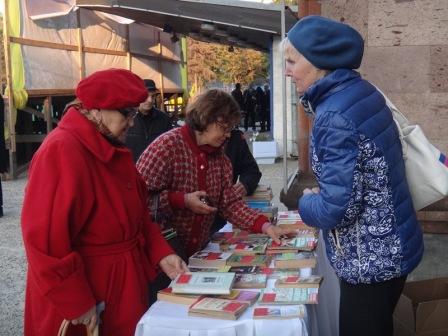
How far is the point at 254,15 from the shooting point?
A: 37.2 feet

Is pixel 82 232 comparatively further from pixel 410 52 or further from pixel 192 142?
pixel 410 52

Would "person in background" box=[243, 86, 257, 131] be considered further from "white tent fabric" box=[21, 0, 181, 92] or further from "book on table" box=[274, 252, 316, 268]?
"book on table" box=[274, 252, 316, 268]

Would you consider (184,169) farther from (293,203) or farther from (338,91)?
(293,203)

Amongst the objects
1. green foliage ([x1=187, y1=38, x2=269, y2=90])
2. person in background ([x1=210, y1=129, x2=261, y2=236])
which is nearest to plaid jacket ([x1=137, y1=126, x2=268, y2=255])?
person in background ([x1=210, y1=129, x2=261, y2=236])

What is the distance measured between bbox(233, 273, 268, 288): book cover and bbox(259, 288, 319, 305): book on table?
0.19 ft

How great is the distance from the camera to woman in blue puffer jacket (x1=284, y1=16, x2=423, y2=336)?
202 centimetres

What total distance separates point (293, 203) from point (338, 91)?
3.51 metres

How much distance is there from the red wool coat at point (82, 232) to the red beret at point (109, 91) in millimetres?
85

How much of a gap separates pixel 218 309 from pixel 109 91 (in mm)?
913

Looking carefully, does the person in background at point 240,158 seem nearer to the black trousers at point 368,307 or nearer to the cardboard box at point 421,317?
the cardboard box at point 421,317

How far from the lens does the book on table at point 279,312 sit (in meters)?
2.08

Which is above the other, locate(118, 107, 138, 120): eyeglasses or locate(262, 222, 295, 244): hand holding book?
locate(118, 107, 138, 120): eyeglasses

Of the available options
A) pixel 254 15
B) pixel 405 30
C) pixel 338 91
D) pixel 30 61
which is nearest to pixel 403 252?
pixel 338 91

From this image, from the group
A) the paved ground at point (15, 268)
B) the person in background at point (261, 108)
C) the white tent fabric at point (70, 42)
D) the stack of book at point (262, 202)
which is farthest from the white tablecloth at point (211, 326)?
the person in background at point (261, 108)
